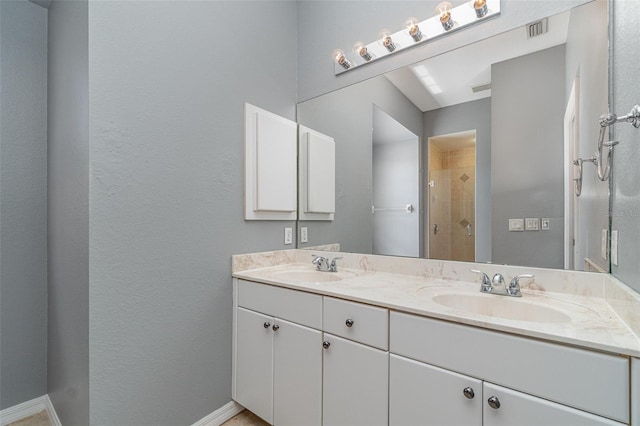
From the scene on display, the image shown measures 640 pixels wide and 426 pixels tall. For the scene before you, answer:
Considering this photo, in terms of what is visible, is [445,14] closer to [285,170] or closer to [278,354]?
[285,170]

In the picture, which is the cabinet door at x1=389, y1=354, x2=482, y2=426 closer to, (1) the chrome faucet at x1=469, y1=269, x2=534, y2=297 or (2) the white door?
(1) the chrome faucet at x1=469, y1=269, x2=534, y2=297

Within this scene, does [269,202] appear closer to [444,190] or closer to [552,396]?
[444,190]

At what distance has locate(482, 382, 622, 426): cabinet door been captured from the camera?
2.49ft

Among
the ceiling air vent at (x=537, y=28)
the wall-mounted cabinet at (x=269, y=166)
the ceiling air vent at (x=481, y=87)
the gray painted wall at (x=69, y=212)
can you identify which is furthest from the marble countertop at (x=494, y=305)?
the ceiling air vent at (x=537, y=28)

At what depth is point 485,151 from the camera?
57.7 inches

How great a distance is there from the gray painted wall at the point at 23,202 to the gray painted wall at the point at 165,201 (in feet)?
3.28

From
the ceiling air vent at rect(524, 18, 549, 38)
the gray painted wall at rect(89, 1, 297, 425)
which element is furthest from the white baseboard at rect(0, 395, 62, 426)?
the ceiling air vent at rect(524, 18, 549, 38)

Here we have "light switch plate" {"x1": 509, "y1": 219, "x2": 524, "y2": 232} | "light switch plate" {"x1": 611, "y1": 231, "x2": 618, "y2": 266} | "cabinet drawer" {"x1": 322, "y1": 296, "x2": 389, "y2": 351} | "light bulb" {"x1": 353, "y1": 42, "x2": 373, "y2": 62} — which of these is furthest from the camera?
"light bulb" {"x1": 353, "y1": 42, "x2": 373, "y2": 62}

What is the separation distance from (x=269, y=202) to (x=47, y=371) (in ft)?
5.66

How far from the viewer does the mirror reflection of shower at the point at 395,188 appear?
1.72 meters

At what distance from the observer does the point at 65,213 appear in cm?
147

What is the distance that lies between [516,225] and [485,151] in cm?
39

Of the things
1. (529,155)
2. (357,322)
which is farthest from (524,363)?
(529,155)

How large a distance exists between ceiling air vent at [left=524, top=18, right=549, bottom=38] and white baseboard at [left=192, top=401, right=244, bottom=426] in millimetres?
2430
